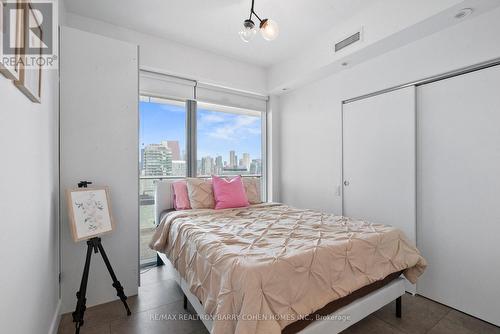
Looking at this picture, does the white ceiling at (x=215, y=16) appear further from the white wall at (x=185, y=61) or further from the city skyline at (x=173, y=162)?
the city skyline at (x=173, y=162)

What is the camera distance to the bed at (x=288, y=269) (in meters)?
1.23

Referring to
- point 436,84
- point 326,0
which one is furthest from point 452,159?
point 326,0

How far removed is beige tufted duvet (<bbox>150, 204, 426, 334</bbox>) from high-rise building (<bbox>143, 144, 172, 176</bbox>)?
3.62 feet

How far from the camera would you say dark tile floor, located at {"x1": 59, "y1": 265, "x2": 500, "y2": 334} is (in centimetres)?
186

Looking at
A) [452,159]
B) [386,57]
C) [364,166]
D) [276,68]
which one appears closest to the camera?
[452,159]

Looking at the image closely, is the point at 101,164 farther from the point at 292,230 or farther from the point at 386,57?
the point at 386,57

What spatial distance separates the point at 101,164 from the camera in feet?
7.34

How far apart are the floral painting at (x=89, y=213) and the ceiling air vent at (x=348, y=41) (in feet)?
9.47

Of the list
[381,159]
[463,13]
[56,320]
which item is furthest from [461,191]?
[56,320]

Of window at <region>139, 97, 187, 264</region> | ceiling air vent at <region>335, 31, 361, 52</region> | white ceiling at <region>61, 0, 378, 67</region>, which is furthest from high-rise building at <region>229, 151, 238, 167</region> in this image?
ceiling air vent at <region>335, 31, 361, 52</region>

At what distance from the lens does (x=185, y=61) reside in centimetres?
326

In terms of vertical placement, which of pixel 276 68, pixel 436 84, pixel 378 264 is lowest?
pixel 378 264

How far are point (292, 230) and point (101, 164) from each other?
1.83 metres

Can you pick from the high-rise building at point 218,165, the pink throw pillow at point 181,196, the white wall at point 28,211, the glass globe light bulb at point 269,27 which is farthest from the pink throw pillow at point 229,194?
the glass globe light bulb at point 269,27
